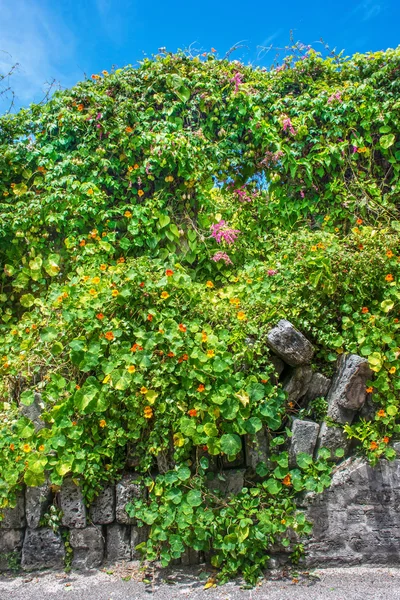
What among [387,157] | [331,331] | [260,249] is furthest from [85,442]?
[387,157]

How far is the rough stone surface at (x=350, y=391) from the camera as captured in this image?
299 centimetres

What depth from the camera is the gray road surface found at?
255cm

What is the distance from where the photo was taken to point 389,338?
9.99ft

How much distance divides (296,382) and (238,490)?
764 mm

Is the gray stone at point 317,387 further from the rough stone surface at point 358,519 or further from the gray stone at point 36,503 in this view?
the gray stone at point 36,503

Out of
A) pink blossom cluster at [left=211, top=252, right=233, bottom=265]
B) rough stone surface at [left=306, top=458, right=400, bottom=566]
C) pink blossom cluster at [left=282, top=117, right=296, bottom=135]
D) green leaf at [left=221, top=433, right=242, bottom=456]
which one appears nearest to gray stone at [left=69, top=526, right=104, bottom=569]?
green leaf at [left=221, top=433, right=242, bottom=456]

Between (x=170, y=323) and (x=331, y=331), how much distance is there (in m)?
1.10

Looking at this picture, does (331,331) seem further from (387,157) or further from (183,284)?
(387,157)

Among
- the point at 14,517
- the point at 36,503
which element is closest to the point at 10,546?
the point at 14,517

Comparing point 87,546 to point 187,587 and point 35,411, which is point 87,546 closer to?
point 187,587

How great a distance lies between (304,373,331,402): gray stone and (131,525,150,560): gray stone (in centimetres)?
133

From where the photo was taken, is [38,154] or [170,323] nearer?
[170,323]

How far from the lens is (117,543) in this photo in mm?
2908

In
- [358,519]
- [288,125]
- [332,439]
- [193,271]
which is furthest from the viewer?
[288,125]
